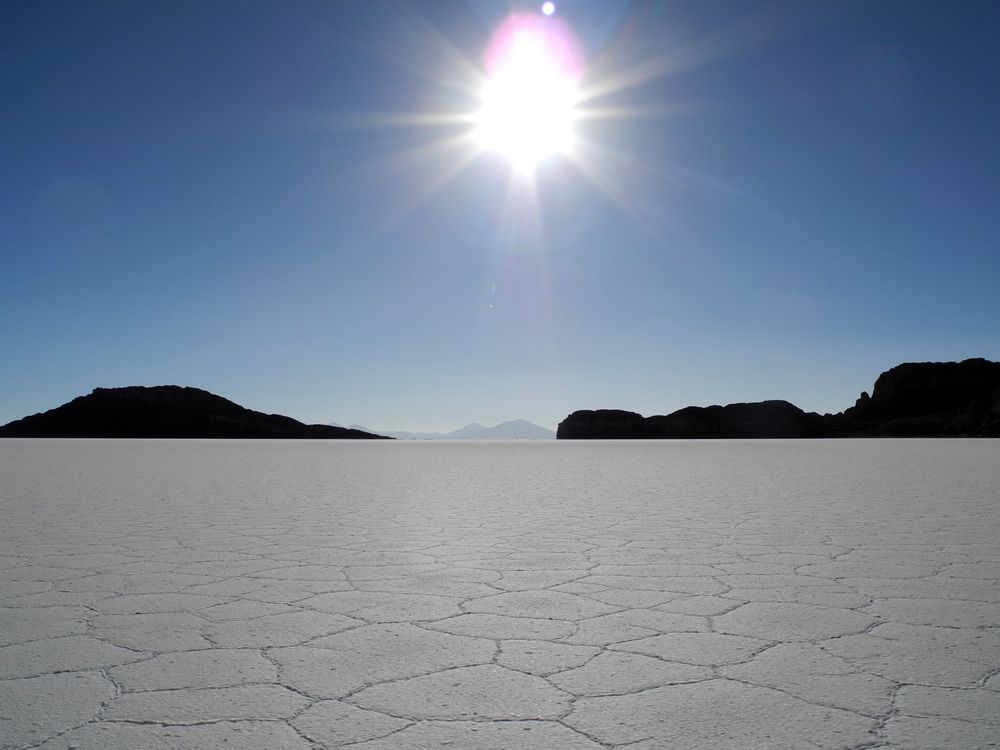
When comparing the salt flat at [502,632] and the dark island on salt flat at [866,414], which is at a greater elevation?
the dark island on salt flat at [866,414]

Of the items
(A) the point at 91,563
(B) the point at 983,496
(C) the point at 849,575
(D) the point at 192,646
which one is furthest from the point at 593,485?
(D) the point at 192,646

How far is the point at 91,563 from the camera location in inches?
125

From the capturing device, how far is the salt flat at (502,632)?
1372 millimetres

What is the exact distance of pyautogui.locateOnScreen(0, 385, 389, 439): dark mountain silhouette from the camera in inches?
2169

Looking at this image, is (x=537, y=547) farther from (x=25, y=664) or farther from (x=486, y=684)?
(x=25, y=664)

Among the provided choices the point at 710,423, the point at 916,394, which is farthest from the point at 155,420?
the point at 916,394

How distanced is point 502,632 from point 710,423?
58.3m

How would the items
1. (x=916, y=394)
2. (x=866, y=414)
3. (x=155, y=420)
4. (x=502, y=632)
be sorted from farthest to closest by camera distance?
1. (x=155, y=420)
2. (x=866, y=414)
3. (x=916, y=394)
4. (x=502, y=632)

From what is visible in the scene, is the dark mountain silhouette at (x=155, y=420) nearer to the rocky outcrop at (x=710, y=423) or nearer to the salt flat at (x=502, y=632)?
the rocky outcrop at (x=710, y=423)

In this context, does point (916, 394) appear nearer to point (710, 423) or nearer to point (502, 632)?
point (710, 423)

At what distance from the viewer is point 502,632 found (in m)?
2.02

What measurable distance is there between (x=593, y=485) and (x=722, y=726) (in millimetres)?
6185

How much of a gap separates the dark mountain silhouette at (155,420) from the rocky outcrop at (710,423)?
2439cm

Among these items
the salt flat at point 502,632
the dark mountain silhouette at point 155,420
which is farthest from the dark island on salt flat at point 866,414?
the salt flat at point 502,632
